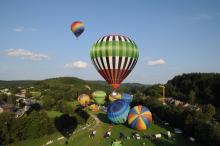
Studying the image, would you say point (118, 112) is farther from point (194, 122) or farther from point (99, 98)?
point (99, 98)

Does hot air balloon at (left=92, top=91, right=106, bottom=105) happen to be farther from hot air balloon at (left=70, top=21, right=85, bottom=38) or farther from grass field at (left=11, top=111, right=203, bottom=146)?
grass field at (left=11, top=111, right=203, bottom=146)

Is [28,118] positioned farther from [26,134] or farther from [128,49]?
[128,49]

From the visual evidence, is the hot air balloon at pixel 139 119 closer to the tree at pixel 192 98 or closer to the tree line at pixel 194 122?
the tree line at pixel 194 122

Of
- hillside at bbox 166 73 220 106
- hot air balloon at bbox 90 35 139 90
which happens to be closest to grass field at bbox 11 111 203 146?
hot air balloon at bbox 90 35 139 90

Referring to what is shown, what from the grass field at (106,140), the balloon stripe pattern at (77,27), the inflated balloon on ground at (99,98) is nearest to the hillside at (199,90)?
the inflated balloon on ground at (99,98)

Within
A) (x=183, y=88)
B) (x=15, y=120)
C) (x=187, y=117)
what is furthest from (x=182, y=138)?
(x=183, y=88)

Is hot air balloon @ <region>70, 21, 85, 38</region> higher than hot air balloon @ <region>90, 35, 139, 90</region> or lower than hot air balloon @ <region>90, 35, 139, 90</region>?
higher

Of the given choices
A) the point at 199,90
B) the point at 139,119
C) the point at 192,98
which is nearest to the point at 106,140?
the point at 139,119

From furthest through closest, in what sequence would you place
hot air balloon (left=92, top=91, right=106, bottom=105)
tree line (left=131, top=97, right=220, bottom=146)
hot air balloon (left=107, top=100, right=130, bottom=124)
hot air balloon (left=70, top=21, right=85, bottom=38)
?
hot air balloon (left=92, top=91, right=106, bottom=105)
hot air balloon (left=70, top=21, right=85, bottom=38)
hot air balloon (left=107, top=100, right=130, bottom=124)
tree line (left=131, top=97, right=220, bottom=146)

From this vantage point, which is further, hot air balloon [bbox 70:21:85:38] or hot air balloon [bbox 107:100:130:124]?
hot air balloon [bbox 70:21:85:38]
